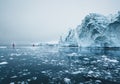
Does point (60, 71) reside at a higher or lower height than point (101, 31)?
lower

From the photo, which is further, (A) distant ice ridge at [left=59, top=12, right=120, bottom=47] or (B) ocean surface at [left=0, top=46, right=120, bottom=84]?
(A) distant ice ridge at [left=59, top=12, right=120, bottom=47]

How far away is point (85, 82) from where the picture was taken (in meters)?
6.11

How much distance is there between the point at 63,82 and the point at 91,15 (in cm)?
4366

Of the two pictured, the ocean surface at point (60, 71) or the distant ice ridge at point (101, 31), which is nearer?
the ocean surface at point (60, 71)

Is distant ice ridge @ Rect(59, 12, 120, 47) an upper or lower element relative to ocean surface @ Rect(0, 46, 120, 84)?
upper

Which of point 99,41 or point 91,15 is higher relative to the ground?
point 91,15

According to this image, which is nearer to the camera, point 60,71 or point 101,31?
point 60,71

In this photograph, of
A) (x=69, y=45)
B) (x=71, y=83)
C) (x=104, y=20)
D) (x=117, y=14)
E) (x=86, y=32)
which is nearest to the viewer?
(x=71, y=83)

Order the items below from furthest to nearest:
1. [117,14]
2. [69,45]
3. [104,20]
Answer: [69,45] → [104,20] → [117,14]

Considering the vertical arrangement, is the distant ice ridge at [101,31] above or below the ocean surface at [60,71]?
above

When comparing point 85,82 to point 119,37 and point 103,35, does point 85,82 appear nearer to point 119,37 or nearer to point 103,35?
point 103,35

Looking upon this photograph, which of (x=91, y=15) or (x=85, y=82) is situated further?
(x=91, y=15)

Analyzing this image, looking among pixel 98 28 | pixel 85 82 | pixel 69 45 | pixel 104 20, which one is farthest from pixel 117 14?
pixel 85 82

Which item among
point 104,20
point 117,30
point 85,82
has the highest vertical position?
point 104,20
